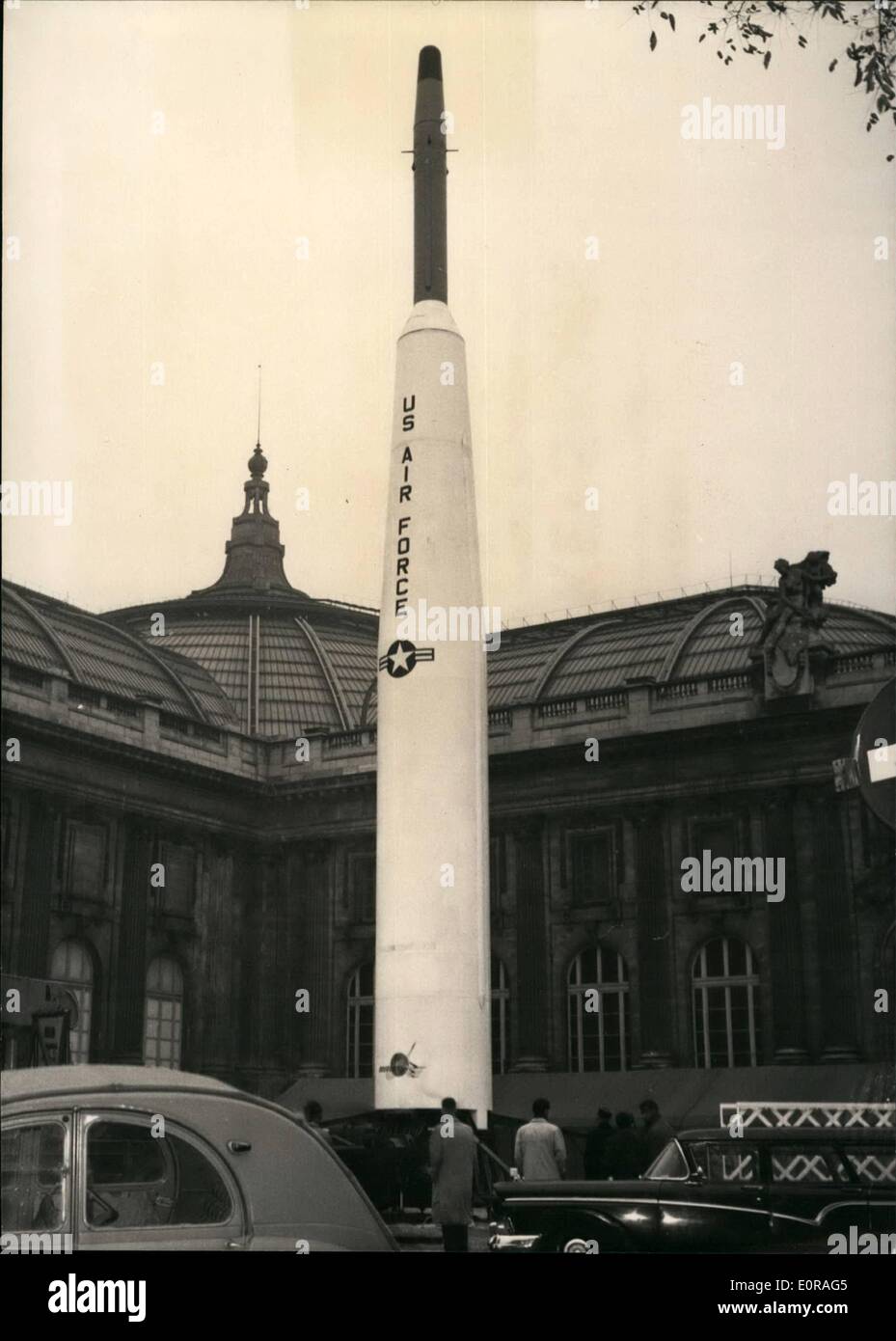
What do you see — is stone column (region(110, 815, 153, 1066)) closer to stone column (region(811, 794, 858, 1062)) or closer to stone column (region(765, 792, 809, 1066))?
stone column (region(765, 792, 809, 1066))

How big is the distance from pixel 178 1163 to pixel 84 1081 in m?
0.59

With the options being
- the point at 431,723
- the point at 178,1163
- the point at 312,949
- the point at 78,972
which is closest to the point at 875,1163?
the point at 178,1163

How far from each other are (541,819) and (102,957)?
597 cm

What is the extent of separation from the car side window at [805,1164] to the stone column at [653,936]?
961 cm

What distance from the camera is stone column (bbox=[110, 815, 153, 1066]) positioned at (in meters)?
18.8

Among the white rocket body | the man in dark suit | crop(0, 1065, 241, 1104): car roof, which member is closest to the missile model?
the white rocket body

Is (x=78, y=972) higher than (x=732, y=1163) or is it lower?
higher

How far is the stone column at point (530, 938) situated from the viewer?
20.7 metres

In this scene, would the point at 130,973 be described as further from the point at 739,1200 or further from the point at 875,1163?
the point at 875,1163

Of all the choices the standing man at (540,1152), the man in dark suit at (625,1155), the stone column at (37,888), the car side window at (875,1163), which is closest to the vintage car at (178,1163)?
the car side window at (875,1163)

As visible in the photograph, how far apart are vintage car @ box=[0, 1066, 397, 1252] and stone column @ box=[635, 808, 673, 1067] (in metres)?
14.2

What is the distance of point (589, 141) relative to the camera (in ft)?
54.6

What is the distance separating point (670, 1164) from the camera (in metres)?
10.6
